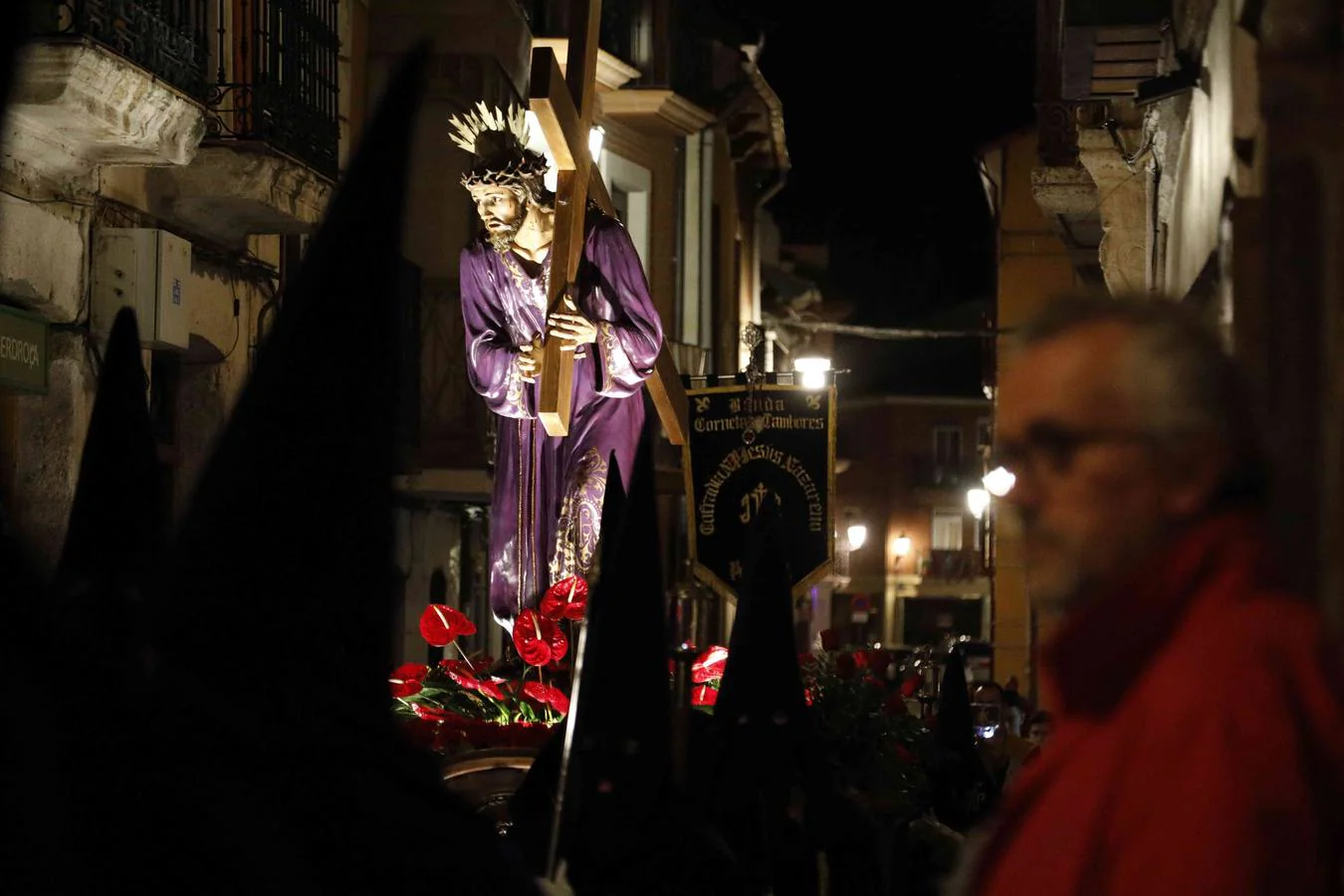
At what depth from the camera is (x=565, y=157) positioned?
6.98 m

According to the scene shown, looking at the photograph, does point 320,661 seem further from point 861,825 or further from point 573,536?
point 573,536

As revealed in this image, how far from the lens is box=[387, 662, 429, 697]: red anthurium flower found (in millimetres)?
6491

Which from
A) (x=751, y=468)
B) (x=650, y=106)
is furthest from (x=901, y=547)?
(x=751, y=468)

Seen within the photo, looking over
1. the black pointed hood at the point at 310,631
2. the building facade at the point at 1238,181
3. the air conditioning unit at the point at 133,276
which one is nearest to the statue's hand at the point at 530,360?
the building facade at the point at 1238,181

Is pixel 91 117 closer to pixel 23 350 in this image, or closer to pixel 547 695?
pixel 23 350

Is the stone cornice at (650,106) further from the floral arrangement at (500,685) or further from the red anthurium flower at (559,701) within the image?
the red anthurium flower at (559,701)

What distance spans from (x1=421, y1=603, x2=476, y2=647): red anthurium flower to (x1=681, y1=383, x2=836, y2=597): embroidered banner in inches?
167

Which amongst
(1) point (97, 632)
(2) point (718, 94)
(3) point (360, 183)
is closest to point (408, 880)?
(1) point (97, 632)

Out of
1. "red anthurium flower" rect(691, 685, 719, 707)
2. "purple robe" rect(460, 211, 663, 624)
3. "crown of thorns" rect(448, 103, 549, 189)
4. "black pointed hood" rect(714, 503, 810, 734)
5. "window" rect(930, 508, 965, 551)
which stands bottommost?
"red anthurium flower" rect(691, 685, 719, 707)

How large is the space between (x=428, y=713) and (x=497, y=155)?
2085 millimetres

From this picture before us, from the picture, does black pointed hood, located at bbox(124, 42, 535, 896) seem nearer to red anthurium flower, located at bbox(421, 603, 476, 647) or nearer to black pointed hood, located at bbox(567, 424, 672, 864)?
black pointed hood, located at bbox(567, 424, 672, 864)

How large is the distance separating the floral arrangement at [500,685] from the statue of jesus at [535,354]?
51cm

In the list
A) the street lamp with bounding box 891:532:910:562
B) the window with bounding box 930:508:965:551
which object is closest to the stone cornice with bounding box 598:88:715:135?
the street lamp with bounding box 891:532:910:562

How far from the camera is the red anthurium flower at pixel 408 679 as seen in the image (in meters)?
6.49
